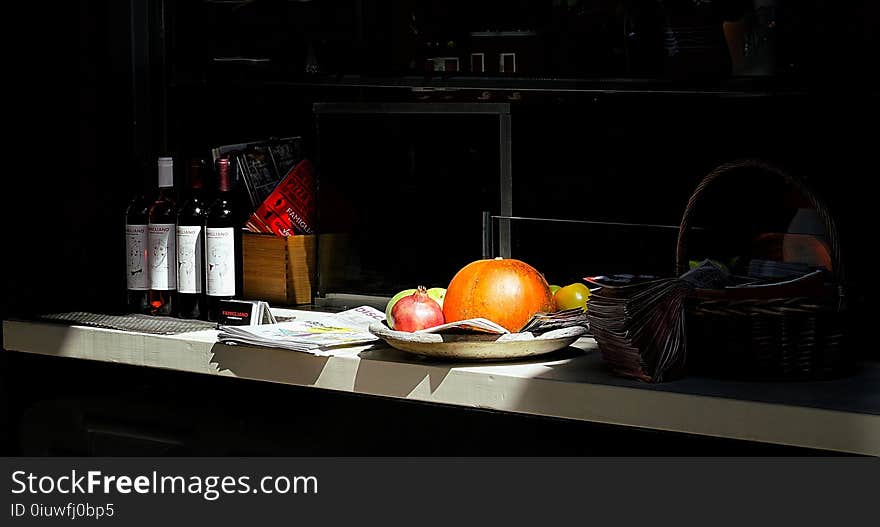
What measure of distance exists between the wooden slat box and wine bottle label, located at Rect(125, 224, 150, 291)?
21 centimetres

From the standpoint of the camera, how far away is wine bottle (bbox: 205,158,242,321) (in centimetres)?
229

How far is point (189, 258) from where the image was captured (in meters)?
2.35

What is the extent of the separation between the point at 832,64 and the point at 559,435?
79cm

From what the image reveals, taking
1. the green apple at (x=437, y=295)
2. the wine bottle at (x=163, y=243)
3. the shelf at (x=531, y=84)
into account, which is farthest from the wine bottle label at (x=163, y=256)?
the green apple at (x=437, y=295)

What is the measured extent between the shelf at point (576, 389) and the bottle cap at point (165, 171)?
1.00 ft

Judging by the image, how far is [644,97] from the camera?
7.50 ft

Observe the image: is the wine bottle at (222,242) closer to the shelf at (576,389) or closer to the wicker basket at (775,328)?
the shelf at (576,389)

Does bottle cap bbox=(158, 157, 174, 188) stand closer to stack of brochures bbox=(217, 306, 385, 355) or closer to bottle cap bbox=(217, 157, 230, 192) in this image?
bottle cap bbox=(217, 157, 230, 192)

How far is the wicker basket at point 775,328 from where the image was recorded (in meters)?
1.68

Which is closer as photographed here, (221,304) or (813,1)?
(813,1)

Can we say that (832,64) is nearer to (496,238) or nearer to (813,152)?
(813,152)

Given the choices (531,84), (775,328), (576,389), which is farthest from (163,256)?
(775,328)

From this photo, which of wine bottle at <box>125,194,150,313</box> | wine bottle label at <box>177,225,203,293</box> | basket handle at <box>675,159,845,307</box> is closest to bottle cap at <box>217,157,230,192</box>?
wine bottle label at <box>177,225,203,293</box>
